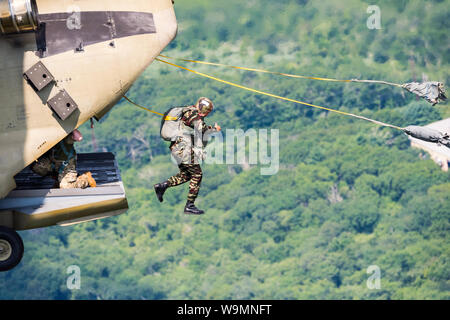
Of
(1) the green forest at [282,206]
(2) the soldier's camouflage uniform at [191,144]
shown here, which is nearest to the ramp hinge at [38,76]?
(2) the soldier's camouflage uniform at [191,144]

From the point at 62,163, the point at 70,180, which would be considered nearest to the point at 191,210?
the point at 70,180

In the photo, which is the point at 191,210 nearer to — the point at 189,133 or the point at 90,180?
the point at 189,133

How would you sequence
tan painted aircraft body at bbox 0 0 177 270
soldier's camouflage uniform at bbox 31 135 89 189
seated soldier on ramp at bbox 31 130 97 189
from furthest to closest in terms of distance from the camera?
soldier's camouflage uniform at bbox 31 135 89 189, seated soldier on ramp at bbox 31 130 97 189, tan painted aircraft body at bbox 0 0 177 270

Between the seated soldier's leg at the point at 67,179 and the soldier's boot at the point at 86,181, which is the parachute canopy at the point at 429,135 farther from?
the seated soldier's leg at the point at 67,179

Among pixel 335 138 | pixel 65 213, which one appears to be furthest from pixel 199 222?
pixel 65 213

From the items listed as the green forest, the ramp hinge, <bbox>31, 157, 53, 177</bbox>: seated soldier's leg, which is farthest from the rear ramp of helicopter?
the green forest

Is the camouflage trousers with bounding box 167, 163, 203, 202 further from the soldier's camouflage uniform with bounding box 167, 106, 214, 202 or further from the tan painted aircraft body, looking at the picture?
the tan painted aircraft body

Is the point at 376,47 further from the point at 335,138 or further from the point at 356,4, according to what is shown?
the point at 335,138

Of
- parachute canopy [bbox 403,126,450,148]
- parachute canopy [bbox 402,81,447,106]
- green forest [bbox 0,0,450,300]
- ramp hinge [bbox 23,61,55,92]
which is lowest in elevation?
green forest [bbox 0,0,450,300]
